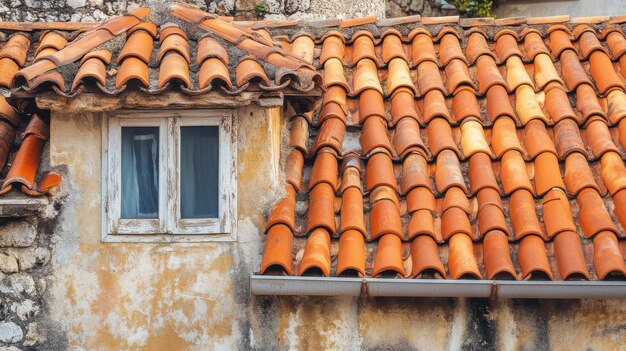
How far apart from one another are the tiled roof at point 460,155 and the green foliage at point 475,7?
448 centimetres

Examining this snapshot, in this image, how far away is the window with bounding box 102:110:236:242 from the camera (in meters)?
7.05

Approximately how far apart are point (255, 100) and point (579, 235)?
205 cm

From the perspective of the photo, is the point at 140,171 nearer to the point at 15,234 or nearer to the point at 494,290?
the point at 15,234

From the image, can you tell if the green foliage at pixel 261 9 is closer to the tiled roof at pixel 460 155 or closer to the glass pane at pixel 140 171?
the tiled roof at pixel 460 155

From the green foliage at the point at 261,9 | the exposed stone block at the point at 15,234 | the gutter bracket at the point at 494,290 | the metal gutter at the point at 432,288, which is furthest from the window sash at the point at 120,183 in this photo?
the green foliage at the point at 261,9

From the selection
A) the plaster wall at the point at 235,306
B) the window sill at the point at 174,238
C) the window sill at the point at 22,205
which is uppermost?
the window sill at the point at 22,205

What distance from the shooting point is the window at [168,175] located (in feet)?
A: 23.1

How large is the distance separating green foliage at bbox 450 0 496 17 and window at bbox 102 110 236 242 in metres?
6.81

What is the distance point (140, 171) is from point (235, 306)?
100 centimetres

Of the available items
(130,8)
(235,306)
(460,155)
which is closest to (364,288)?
(235,306)

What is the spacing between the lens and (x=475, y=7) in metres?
Result: 13.4

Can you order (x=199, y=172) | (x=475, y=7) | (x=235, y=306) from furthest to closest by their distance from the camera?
1. (x=475, y=7)
2. (x=199, y=172)
3. (x=235, y=306)

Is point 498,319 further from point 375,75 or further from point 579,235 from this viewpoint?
point 375,75

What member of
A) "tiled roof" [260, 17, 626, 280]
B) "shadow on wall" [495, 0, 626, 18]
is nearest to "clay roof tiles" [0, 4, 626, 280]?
"tiled roof" [260, 17, 626, 280]
